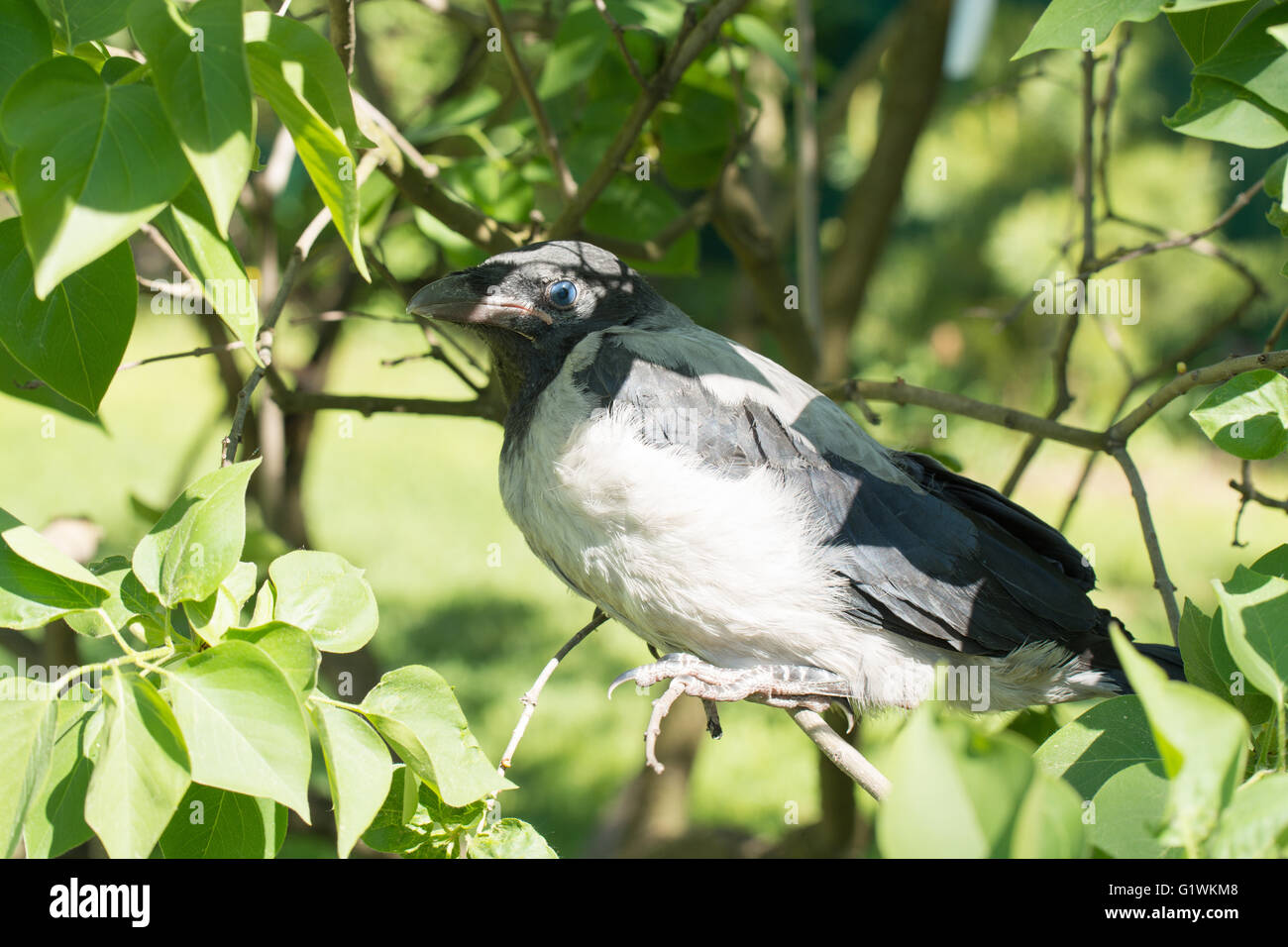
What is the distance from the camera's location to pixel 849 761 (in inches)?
64.0

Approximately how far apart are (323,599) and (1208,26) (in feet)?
4.39

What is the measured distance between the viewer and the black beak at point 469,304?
7.58ft

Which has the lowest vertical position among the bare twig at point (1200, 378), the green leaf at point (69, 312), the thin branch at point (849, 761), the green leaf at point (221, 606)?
the thin branch at point (849, 761)

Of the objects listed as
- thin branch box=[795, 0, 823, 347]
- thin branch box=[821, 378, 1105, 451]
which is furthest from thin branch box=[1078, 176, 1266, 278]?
thin branch box=[795, 0, 823, 347]

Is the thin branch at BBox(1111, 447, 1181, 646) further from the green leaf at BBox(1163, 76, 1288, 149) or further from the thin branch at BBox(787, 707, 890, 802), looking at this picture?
the green leaf at BBox(1163, 76, 1288, 149)

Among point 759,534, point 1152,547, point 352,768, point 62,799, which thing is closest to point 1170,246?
point 1152,547

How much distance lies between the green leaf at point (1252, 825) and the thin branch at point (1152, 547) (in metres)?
0.91

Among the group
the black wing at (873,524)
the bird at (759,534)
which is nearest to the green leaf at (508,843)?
the bird at (759,534)

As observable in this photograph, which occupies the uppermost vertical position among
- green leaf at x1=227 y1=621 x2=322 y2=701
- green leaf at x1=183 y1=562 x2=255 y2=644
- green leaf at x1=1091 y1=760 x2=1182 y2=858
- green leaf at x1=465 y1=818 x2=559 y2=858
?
green leaf at x1=183 y1=562 x2=255 y2=644

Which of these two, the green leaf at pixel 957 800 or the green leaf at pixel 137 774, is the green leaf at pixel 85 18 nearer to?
the green leaf at pixel 137 774

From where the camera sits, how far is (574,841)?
188 inches

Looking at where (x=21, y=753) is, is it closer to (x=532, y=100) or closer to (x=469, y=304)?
(x=469, y=304)

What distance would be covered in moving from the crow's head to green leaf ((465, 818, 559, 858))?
1228 mm

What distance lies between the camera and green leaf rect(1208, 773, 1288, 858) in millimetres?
972
